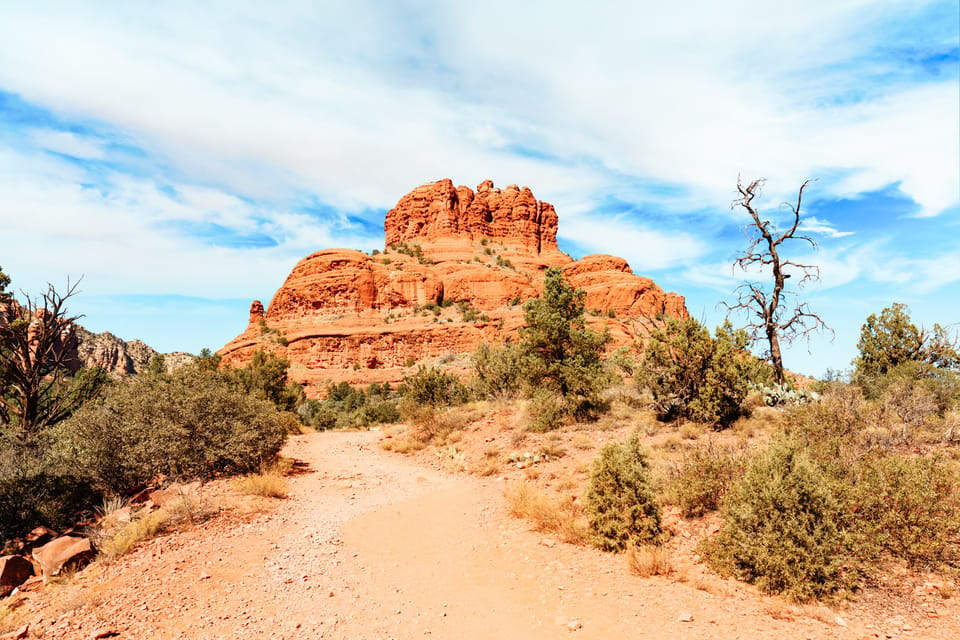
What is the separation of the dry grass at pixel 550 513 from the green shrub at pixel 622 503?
0.31 metres

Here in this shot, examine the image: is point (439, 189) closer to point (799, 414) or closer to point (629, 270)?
Result: point (629, 270)

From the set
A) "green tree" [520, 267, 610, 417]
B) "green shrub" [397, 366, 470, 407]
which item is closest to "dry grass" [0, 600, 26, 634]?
"green tree" [520, 267, 610, 417]

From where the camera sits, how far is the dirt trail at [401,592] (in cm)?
441

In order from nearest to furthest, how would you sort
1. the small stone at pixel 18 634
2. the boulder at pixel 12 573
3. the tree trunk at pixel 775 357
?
the small stone at pixel 18 634
the boulder at pixel 12 573
the tree trunk at pixel 775 357

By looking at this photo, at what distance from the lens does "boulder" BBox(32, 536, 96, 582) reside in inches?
223

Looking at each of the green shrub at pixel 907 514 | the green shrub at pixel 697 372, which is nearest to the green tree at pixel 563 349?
the green shrub at pixel 697 372

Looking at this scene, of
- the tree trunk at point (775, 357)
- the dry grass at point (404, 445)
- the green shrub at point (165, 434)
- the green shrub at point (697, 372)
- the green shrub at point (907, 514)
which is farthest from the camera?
the dry grass at point (404, 445)

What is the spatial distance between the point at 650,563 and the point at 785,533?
59.0 inches

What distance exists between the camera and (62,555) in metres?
5.84

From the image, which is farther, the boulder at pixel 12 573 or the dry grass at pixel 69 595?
the boulder at pixel 12 573

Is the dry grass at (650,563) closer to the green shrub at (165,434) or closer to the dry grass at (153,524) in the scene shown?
the dry grass at (153,524)

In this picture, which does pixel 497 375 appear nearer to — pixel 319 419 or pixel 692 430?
pixel 319 419

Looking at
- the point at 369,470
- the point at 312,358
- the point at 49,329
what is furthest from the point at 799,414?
the point at 312,358

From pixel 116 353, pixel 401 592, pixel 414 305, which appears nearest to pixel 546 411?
pixel 401 592
